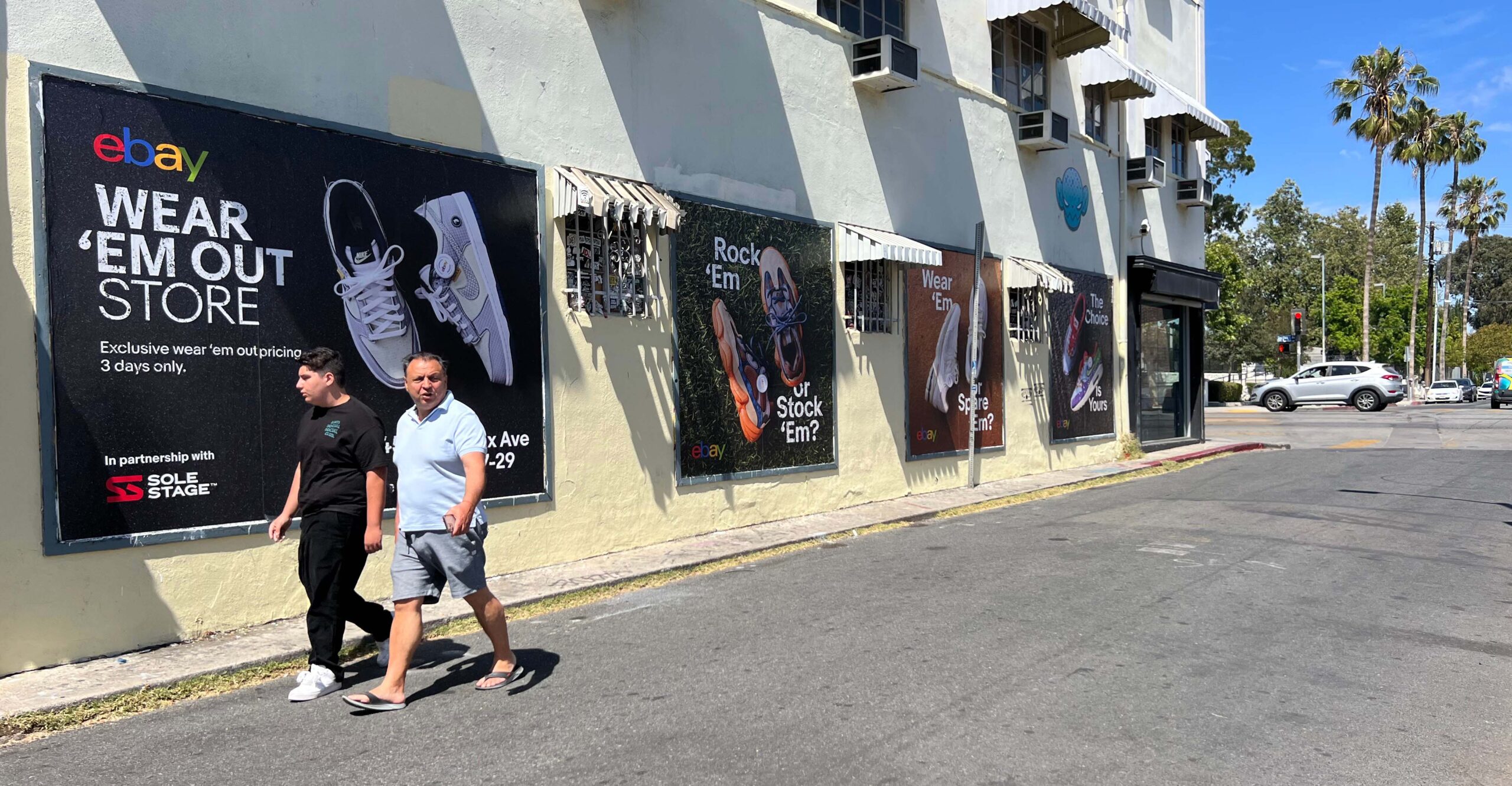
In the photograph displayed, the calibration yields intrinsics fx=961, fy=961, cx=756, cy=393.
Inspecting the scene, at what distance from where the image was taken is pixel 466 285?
24.4 ft

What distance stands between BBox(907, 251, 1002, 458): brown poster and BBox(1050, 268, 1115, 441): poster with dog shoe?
1.84 metres

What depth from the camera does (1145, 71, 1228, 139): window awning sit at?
60.2 feet

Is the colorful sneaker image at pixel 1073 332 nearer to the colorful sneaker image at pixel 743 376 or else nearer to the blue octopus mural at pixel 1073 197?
the blue octopus mural at pixel 1073 197

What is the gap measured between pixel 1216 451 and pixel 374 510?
17240mm

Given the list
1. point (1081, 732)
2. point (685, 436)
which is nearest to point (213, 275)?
point (685, 436)

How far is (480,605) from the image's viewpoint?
15.6 ft

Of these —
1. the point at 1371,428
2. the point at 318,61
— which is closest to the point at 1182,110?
the point at 1371,428

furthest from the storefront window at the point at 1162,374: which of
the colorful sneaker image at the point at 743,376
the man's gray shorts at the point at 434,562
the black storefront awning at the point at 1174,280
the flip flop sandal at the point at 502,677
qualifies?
the man's gray shorts at the point at 434,562

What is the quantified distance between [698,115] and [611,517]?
4.02 metres

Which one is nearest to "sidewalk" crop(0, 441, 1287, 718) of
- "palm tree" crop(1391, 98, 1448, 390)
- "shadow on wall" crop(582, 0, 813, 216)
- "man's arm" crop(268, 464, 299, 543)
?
"man's arm" crop(268, 464, 299, 543)

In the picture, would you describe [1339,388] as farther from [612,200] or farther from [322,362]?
[322,362]

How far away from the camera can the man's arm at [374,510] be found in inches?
186

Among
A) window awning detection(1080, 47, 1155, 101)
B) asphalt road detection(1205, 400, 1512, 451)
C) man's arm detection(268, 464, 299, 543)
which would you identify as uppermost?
window awning detection(1080, 47, 1155, 101)

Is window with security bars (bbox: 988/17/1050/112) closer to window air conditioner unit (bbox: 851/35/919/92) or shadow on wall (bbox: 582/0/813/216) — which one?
window air conditioner unit (bbox: 851/35/919/92)
